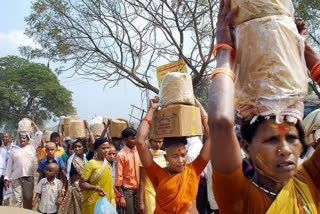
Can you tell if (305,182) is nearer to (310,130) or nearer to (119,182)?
(310,130)

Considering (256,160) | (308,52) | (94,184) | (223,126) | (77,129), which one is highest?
(77,129)

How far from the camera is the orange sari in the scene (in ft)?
13.3

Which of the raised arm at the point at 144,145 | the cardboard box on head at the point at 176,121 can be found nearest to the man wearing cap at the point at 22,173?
the cardboard box on head at the point at 176,121

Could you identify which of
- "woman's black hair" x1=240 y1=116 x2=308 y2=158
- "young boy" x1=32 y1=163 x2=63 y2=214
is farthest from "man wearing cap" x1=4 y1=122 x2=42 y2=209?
"woman's black hair" x1=240 y1=116 x2=308 y2=158

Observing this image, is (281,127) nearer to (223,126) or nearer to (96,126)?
(223,126)

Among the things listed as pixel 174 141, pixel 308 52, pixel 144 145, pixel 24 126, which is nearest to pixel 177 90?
pixel 174 141

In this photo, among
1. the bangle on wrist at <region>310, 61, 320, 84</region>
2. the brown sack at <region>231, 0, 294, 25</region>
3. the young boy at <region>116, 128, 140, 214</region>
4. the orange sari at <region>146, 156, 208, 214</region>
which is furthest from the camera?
the young boy at <region>116, 128, 140, 214</region>

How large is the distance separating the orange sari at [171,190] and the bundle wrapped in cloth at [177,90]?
0.60 m

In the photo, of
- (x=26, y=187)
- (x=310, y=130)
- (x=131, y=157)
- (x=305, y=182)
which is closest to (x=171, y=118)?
(x=310, y=130)

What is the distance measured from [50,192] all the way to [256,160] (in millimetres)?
6137

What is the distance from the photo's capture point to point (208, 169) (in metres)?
7.11

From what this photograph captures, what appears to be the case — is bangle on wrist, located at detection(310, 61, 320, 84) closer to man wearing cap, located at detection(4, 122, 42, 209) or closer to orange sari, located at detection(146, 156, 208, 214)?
orange sari, located at detection(146, 156, 208, 214)

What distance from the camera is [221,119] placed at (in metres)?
1.68

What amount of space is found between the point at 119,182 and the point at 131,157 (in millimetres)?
432
